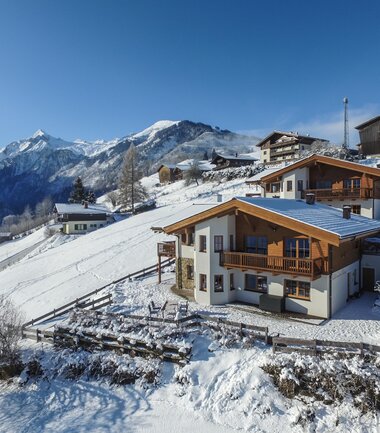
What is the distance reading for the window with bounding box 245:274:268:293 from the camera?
2130 centimetres

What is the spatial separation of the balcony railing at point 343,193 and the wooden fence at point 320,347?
18.5 m

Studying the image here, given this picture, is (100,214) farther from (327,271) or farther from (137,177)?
(327,271)

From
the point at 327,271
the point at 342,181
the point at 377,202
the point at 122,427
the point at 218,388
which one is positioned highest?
the point at 342,181

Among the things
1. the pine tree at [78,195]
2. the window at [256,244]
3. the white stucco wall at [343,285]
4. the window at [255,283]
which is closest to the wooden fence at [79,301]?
the window at [255,283]

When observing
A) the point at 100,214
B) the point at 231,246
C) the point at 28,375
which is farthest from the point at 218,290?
the point at 100,214

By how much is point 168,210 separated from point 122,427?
1620 inches

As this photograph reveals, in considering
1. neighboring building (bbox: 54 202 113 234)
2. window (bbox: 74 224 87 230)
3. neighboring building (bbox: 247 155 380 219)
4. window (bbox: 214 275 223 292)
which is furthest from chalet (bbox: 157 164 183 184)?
window (bbox: 214 275 223 292)

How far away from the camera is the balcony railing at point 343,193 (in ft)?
96.2

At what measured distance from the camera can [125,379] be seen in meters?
16.2

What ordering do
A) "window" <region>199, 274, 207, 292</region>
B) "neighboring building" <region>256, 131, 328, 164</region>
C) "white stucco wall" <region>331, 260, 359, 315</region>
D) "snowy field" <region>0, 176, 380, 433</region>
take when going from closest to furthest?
1. "snowy field" <region>0, 176, 380, 433</region>
2. "white stucco wall" <region>331, 260, 359, 315</region>
3. "window" <region>199, 274, 207, 292</region>
4. "neighboring building" <region>256, 131, 328, 164</region>

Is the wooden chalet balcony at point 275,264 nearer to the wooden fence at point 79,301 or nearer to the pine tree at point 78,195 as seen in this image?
the wooden fence at point 79,301

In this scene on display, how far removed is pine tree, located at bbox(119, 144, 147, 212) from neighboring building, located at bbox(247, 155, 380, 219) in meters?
31.9

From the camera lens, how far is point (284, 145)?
2889 inches

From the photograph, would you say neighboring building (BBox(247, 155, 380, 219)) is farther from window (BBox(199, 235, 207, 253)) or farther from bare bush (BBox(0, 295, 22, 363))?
bare bush (BBox(0, 295, 22, 363))
